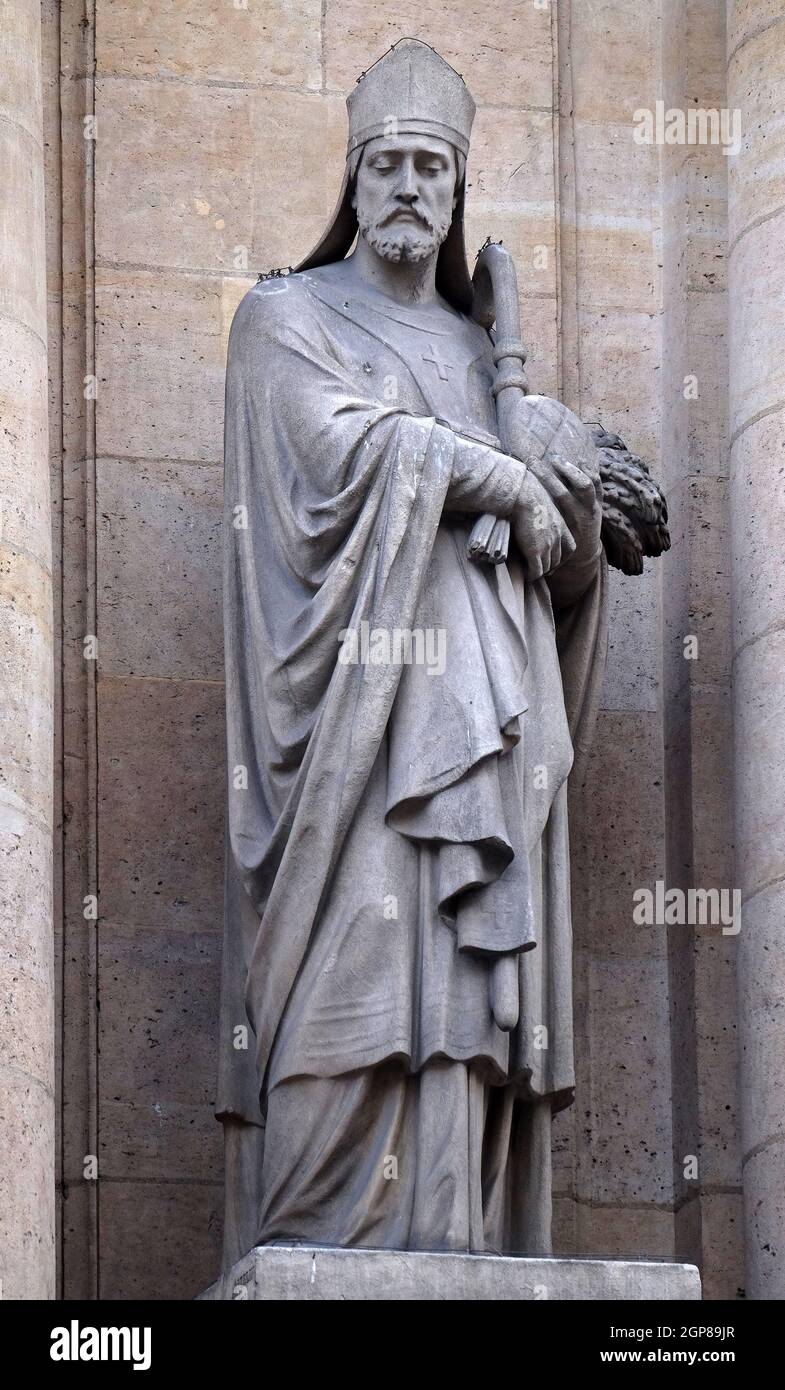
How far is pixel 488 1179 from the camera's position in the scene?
333 inches

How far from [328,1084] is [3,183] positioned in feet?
7.01

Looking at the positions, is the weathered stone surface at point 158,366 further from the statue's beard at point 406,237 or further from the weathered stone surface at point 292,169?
the statue's beard at point 406,237

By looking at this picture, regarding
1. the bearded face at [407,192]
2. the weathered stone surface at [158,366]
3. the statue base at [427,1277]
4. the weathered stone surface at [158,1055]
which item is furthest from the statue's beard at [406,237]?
the statue base at [427,1277]

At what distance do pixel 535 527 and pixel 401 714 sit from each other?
1.81ft

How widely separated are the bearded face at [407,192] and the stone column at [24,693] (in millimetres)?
747

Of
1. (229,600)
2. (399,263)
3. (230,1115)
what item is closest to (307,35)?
(399,263)

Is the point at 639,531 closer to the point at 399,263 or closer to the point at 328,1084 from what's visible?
the point at 399,263

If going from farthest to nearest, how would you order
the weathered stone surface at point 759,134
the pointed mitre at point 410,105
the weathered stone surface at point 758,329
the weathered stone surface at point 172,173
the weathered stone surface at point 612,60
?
→ the weathered stone surface at point 612,60
the weathered stone surface at point 172,173
the weathered stone surface at point 759,134
the weathered stone surface at point 758,329
the pointed mitre at point 410,105

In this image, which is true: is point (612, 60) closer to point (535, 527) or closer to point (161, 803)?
point (535, 527)

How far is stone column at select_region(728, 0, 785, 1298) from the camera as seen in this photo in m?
9.15

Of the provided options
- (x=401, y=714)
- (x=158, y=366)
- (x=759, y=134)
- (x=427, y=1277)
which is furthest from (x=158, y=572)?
(x=427, y=1277)

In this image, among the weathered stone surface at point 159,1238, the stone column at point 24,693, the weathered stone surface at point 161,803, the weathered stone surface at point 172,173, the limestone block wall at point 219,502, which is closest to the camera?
the stone column at point 24,693

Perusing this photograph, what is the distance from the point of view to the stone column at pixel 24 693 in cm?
822

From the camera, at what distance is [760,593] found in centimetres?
950
